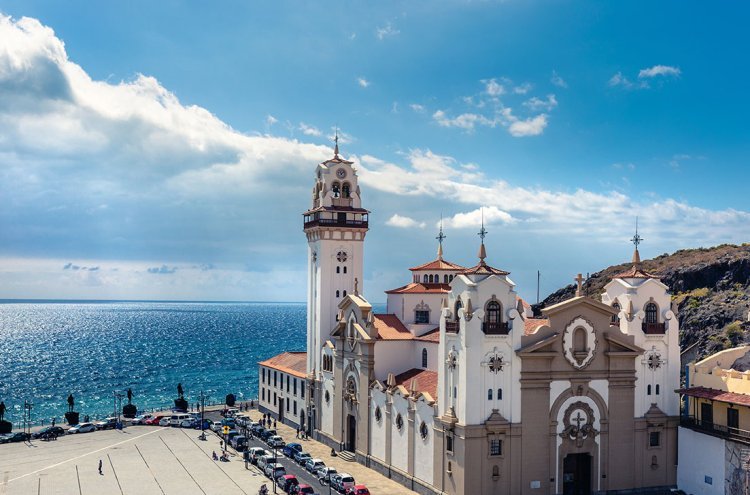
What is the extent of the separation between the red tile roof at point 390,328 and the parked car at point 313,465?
12.1m

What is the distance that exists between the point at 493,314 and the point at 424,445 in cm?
1181

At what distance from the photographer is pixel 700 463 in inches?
2178

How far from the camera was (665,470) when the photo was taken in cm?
5753

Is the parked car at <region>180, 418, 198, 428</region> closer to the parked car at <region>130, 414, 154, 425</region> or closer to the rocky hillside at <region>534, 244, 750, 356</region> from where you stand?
the parked car at <region>130, 414, 154, 425</region>

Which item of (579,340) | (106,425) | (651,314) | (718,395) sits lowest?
(106,425)

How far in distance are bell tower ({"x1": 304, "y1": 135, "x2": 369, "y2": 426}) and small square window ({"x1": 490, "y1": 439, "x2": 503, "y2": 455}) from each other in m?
26.8

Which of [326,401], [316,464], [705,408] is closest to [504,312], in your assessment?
[705,408]

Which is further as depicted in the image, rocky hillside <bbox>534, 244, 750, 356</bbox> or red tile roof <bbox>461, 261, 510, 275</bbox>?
rocky hillside <bbox>534, 244, 750, 356</bbox>

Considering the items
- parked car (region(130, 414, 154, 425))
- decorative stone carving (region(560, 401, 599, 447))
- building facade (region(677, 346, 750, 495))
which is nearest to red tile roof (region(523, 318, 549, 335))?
decorative stone carving (region(560, 401, 599, 447))

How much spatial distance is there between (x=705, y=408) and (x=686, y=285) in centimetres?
6296

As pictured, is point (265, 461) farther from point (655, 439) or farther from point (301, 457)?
point (655, 439)

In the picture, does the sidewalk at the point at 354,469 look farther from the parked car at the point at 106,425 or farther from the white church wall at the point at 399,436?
the parked car at the point at 106,425

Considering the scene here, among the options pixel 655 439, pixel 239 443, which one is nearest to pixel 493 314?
pixel 655 439

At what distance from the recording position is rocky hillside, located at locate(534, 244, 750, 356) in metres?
90.4
